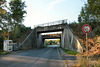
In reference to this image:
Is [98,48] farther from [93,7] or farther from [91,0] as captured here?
[91,0]

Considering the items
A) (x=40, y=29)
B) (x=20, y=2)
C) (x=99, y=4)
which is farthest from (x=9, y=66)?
(x=20, y=2)

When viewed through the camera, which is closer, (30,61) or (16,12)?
(30,61)

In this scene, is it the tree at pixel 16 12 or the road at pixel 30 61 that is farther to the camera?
the tree at pixel 16 12

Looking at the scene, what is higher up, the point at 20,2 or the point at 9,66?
the point at 20,2

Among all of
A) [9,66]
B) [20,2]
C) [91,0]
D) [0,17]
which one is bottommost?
[9,66]

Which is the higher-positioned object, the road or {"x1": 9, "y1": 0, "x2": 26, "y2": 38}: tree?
{"x1": 9, "y1": 0, "x2": 26, "y2": 38}: tree

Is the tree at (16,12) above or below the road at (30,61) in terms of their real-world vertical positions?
above

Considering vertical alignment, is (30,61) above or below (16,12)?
below

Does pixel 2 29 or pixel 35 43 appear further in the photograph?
pixel 35 43

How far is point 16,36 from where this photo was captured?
1186 inches

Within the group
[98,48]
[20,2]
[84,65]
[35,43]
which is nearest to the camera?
[84,65]

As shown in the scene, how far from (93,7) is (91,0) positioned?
0.74 meters

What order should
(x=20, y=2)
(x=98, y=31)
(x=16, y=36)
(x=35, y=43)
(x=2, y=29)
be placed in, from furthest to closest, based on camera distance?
1. (x=35, y=43)
2. (x=20, y=2)
3. (x=16, y=36)
4. (x=2, y=29)
5. (x=98, y=31)

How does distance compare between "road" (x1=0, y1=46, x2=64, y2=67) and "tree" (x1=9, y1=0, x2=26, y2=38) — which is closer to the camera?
"road" (x1=0, y1=46, x2=64, y2=67)
